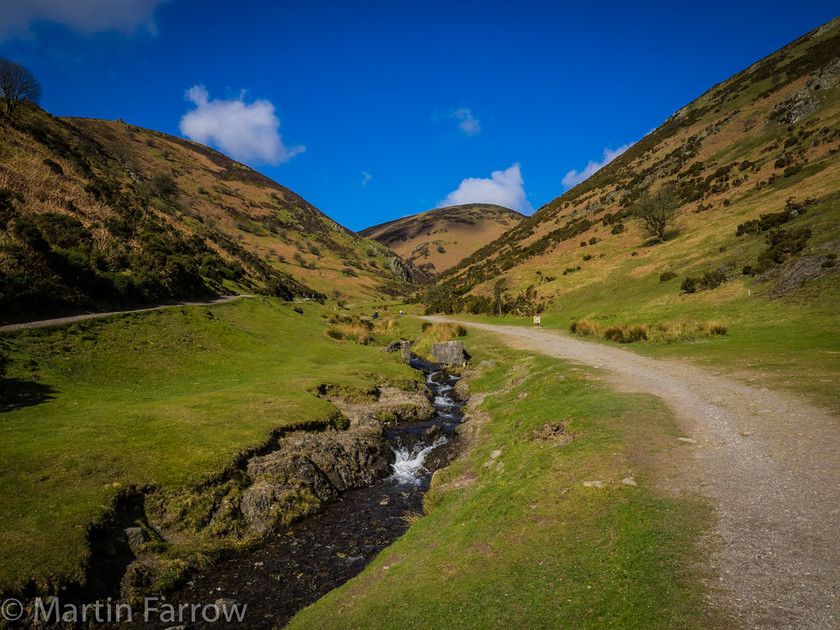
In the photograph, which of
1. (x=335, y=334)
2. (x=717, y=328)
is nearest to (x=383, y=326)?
(x=335, y=334)

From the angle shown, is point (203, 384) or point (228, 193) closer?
point (203, 384)

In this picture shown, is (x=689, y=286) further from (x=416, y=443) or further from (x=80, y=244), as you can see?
(x=80, y=244)

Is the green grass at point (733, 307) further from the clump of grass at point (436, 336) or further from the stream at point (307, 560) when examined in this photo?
the stream at point (307, 560)

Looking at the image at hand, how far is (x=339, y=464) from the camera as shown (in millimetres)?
14234

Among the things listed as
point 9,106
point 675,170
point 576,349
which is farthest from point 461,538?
point 675,170

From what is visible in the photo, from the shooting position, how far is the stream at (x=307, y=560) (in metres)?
8.07

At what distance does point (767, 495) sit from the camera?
6.54m

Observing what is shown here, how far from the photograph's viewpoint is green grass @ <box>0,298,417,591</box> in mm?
8406

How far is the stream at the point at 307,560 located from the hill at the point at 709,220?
27.3m

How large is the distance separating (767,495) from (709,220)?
179ft

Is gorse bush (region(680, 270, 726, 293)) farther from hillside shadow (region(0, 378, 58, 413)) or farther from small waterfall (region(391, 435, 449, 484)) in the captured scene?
hillside shadow (region(0, 378, 58, 413))

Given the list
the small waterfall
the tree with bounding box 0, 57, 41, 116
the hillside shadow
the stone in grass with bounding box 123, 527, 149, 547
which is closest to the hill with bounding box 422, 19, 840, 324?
the small waterfall

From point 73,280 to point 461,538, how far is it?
28.3 metres

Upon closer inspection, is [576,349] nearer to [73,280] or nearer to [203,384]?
[203,384]
